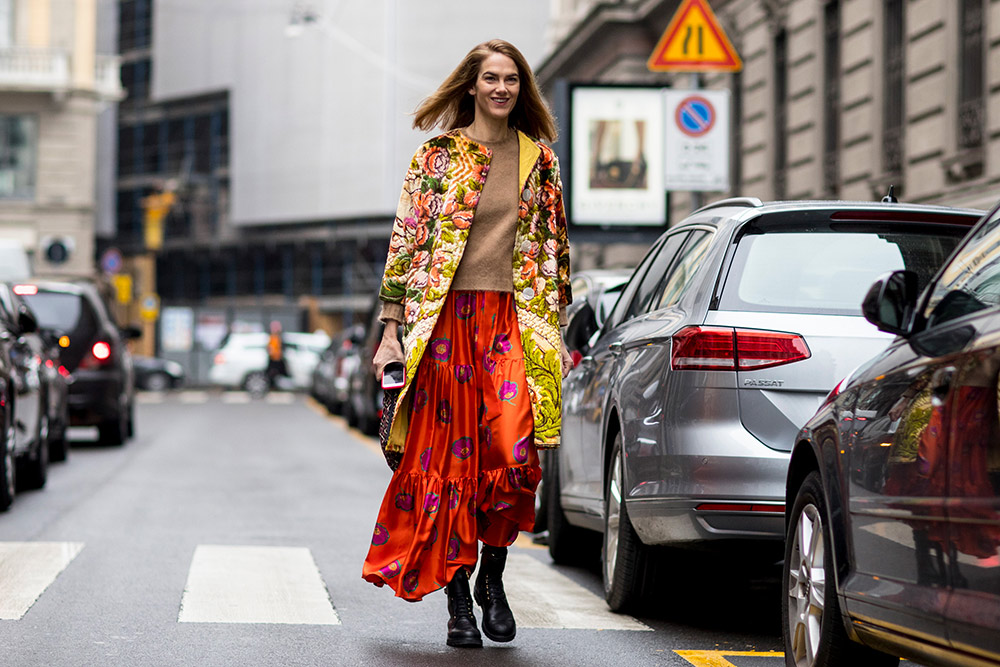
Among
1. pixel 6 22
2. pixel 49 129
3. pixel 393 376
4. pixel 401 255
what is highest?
pixel 6 22

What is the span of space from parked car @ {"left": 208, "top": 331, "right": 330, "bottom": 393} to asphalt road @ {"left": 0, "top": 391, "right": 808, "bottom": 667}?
109 ft

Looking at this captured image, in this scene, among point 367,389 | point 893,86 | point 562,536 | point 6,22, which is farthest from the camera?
point 6,22

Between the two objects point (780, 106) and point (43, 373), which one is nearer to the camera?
point (43, 373)

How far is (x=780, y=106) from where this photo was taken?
965 inches

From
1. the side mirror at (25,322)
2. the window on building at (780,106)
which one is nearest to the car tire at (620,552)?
the side mirror at (25,322)

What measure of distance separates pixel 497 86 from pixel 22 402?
6575 mm

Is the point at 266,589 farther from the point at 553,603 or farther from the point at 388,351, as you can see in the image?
the point at 388,351

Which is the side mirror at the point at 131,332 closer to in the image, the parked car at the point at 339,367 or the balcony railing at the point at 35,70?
the parked car at the point at 339,367

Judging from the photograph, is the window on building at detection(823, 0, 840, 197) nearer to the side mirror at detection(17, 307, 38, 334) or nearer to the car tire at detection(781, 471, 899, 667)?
the side mirror at detection(17, 307, 38, 334)

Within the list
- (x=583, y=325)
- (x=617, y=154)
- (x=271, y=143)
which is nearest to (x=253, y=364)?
(x=617, y=154)

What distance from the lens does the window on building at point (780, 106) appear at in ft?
79.0

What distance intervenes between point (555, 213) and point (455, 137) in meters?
0.45

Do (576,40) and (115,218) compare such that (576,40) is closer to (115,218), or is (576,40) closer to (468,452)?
(468,452)

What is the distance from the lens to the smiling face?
5.99m
